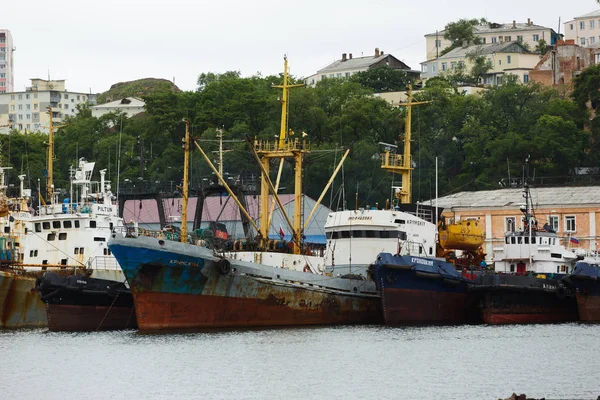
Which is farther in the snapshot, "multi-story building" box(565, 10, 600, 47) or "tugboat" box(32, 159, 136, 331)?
"multi-story building" box(565, 10, 600, 47)

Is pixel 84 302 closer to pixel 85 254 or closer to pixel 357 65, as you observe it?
pixel 85 254

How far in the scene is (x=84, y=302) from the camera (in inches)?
2306

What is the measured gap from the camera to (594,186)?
282 feet

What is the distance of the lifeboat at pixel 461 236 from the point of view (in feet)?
216

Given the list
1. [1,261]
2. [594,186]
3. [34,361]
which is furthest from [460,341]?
[594,186]

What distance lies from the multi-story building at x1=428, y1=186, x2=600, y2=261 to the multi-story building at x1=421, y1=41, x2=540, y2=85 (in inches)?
2700

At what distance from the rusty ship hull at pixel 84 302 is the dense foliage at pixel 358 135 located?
36.2m

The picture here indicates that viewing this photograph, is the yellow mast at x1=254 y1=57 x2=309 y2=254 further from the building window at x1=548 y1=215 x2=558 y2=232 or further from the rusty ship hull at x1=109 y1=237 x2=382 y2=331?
the building window at x1=548 y1=215 x2=558 y2=232

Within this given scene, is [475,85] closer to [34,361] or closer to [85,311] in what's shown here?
[85,311]

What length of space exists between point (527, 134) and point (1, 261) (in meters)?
59.5

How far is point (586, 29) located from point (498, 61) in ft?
50.2

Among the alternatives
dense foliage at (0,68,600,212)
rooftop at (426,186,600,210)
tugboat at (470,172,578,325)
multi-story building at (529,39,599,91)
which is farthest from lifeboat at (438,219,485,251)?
multi-story building at (529,39,599,91)

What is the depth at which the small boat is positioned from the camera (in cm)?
5778

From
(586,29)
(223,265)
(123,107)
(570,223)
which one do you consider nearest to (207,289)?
(223,265)
